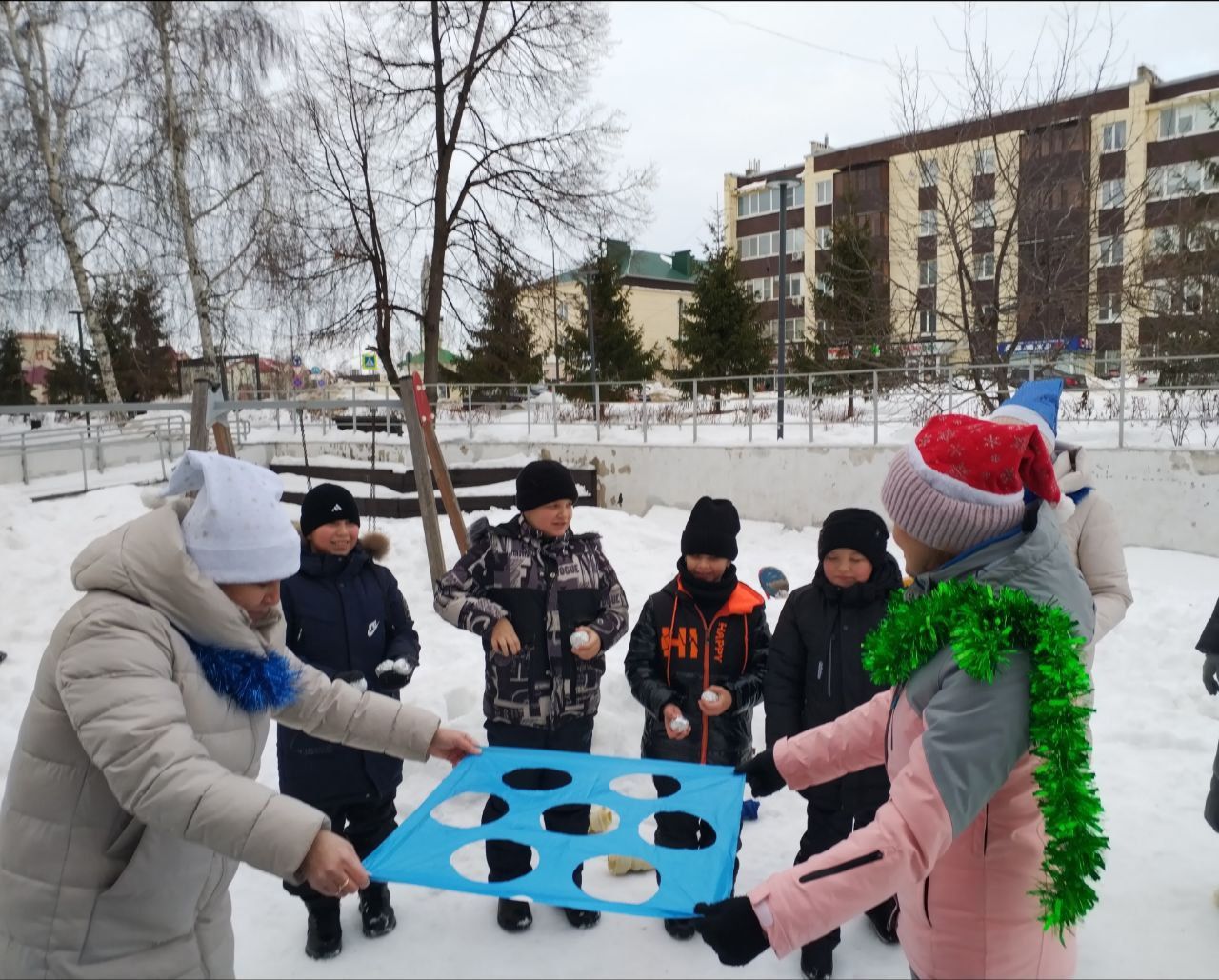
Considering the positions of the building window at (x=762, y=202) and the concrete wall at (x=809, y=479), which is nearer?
the concrete wall at (x=809, y=479)

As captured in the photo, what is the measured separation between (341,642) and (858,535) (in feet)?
6.56

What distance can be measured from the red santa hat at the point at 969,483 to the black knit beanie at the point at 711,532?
1.65 meters

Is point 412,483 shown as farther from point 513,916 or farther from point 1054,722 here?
point 1054,722

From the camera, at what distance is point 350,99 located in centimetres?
1702

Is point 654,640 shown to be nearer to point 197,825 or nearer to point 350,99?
point 197,825

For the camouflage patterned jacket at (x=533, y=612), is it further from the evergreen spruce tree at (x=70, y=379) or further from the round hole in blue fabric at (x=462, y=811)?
the evergreen spruce tree at (x=70, y=379)

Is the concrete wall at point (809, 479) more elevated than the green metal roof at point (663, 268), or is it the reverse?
the green metal roof at point (663, 268)

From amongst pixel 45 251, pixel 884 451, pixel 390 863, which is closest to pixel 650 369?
pixel 45 251

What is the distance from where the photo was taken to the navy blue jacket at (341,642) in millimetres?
3232

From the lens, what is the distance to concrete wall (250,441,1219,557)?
30.1 feet

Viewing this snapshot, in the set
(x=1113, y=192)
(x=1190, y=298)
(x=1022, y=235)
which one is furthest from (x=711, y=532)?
(x=1190, y=298)

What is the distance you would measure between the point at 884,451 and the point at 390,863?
941 centimetres

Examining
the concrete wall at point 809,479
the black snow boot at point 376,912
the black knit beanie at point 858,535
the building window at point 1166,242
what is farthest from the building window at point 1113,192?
the black snow boot at point 376,912

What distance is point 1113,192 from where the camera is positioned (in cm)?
1073
